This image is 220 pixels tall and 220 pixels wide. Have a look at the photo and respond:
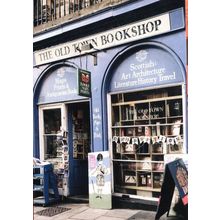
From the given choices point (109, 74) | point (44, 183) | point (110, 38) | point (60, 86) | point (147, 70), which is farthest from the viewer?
point (60, 86)

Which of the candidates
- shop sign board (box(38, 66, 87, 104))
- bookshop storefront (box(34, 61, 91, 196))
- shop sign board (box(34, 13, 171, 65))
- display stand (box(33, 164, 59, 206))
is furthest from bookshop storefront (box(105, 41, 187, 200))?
display stand (box(33, 164, 59, 206))

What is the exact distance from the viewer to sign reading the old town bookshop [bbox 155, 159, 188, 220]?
13.5 feet

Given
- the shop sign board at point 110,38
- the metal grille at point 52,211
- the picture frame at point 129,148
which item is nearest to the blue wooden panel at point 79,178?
the metal grille at point 52,211

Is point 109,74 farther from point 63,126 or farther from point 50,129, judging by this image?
point 50,129

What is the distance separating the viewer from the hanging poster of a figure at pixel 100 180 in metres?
5.41

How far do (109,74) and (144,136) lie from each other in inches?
45.7

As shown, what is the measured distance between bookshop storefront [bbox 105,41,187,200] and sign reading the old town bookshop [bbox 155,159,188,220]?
0.42m

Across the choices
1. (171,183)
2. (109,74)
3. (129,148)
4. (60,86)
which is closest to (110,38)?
(109,74)

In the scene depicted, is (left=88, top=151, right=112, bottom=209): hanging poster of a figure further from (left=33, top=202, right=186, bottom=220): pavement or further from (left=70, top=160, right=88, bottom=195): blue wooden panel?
(left=70, top=160, right=88, bottom=195): blue wooden panel

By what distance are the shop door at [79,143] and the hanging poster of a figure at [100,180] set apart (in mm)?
863

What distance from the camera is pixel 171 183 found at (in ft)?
14.3

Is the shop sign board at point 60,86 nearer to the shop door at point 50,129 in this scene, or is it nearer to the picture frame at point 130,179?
the shop door at point 50,129

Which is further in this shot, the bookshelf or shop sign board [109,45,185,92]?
the bookshelf
